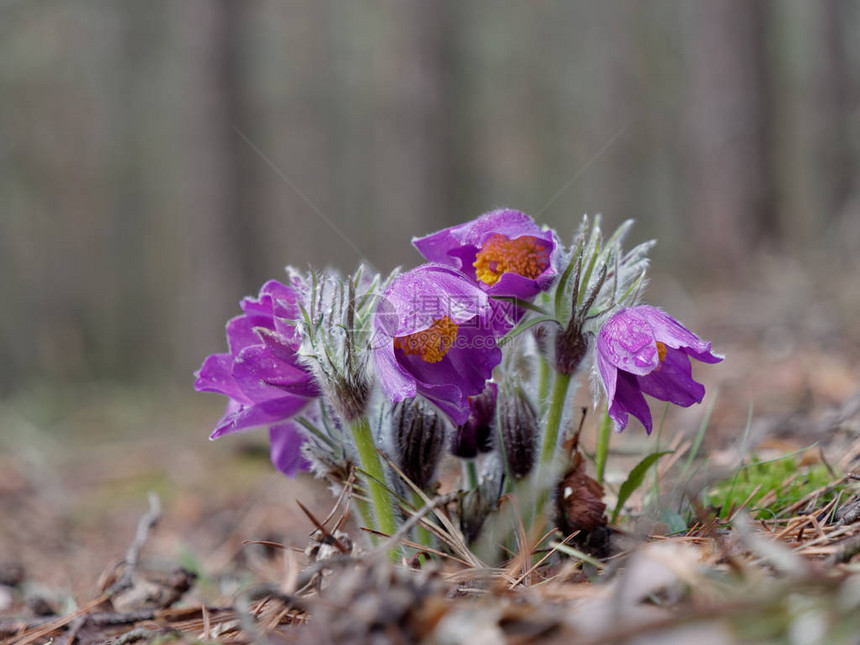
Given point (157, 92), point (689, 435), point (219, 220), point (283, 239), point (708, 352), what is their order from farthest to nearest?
point (283, 239) < point (157, 92) < point (219, 220) < point (689, 435) < point (708, 352)

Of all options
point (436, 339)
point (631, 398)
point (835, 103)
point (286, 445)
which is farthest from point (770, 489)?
point (835, 103)

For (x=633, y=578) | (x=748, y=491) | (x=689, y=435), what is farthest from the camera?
(x=689, y=435)

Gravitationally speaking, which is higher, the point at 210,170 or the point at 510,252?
the point at 210,170

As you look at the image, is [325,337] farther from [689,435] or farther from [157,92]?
[157,92]

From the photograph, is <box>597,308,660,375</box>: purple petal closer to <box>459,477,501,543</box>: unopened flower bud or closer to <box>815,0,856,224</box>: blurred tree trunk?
<box>459,477,501,543</box>: unopened flower bud

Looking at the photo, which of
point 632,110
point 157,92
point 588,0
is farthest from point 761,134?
point 157,92

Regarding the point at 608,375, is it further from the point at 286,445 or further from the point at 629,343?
the point at 286,445

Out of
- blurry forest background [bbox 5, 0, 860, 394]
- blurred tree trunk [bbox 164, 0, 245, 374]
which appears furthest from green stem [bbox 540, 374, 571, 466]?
blurred tree trunk [bbox 164, 0, 245, 374]
